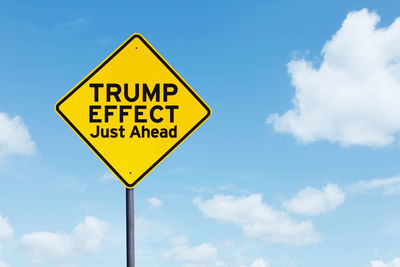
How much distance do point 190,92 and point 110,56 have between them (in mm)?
1277

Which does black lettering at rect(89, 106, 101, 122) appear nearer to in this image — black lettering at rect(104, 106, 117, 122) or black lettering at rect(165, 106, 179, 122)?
black lettering at rect(104, 106, 117, 122)

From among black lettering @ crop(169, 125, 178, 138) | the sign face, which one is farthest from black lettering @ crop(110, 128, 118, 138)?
black lettering @ crop(169, 125, 178, 138)

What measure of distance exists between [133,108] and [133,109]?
14 millimetres

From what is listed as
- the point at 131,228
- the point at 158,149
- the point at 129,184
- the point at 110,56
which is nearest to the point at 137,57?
the point at 110,56

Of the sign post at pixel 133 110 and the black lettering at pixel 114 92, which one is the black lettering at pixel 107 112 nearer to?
the sign post at pixel 133 110

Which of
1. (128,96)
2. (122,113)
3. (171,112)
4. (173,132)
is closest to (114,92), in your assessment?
(128,96)

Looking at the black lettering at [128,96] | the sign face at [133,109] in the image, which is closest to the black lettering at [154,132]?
the sign face at [133,109]

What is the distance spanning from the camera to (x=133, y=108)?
6.75 m

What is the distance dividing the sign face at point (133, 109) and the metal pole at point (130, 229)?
0.36 m

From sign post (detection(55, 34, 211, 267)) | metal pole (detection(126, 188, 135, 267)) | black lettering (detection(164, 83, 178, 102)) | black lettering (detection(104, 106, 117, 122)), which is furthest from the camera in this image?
black lettering (detection(164, 83, 178, 102))

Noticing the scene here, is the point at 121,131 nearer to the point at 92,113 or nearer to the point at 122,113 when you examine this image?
the point at 122,113

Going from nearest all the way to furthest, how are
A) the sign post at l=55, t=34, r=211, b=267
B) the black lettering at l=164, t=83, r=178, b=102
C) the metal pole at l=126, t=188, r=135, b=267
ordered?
the metal pole at l=126, t=188, r=135, b=267 → the sign post at l=55, t=34, r=211, b=267 → the black lettering at l=164, t=83, r=178, b=102

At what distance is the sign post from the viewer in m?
6.61

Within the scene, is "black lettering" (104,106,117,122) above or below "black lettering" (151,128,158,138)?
above
